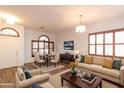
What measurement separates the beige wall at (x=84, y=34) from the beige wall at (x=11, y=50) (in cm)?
340

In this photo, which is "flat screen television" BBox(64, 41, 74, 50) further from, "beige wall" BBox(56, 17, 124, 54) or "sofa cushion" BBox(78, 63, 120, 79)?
"sofa cushion" BBox(78, 63, 120, 79)

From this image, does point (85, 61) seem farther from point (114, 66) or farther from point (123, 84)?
point (123, 84)

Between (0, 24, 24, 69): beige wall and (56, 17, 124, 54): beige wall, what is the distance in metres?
3.40

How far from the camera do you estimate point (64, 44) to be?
25.1ft

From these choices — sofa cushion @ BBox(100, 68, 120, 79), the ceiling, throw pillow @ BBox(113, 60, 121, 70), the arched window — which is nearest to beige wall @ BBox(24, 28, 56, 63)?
the arched window

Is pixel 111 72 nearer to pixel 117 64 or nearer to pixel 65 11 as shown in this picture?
pixel 117 64

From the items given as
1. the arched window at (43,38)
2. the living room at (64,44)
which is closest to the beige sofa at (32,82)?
the living room at (64,44)

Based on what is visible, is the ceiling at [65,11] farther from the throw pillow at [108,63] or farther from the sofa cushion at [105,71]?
the sofa cushion at [105,71]

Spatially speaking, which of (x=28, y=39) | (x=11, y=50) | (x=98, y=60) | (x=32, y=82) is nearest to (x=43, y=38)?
(x=28, y=39)

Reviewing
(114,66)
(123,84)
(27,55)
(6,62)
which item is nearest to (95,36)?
(114,66)

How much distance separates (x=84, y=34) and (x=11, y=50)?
189 inches

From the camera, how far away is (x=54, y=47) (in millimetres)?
8719
